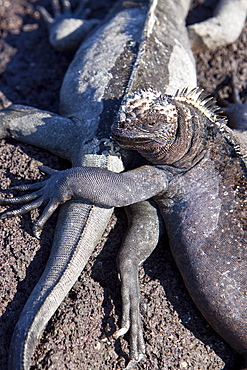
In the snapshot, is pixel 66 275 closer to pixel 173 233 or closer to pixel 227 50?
pixel 173 233

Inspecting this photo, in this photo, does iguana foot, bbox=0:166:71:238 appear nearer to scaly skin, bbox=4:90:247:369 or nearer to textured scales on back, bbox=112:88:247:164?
scaly skin, bbox=4:90:247:369

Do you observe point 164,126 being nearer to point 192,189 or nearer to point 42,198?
point 192,189

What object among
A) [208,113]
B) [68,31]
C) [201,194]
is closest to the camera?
[201,194]

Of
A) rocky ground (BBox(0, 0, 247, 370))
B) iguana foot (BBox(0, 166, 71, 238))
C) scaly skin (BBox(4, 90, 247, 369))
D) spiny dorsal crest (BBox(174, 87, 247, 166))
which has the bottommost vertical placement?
rocky ground (BBox(0, 0, 247, 370))

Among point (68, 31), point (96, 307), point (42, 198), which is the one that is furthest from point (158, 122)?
point (68, 31)

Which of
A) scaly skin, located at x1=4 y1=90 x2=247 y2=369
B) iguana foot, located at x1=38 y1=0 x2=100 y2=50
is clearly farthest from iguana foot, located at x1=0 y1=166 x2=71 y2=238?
iguana foot, located at x1=38 y1=0 x2=100 y2=50

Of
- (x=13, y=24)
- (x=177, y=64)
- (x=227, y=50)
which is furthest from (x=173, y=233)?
(x=13, y=24)

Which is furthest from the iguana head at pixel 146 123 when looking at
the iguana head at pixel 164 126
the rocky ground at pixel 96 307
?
the rocky ground at pixel 96 307

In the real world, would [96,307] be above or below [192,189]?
below

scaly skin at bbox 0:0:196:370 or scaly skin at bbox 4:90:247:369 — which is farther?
scaly skin at bbox 4:90:247:369

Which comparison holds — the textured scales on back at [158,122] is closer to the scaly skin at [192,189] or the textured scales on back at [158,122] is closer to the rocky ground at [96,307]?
the scaly skin at [192,189]

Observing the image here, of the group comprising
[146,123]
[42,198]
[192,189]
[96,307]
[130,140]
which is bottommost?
[96,307]
